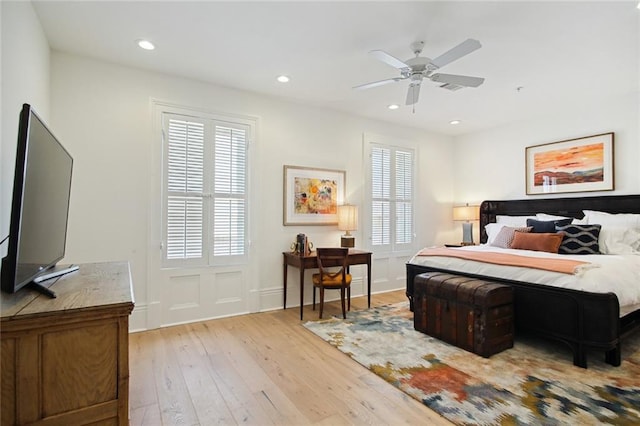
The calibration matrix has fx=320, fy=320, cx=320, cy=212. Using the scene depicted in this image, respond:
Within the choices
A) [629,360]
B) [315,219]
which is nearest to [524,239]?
[629,360]

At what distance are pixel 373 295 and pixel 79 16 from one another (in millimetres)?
4624

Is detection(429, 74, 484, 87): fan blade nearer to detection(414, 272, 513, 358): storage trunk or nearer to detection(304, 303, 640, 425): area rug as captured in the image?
detection(414, 272, 513, 358): storage trunk

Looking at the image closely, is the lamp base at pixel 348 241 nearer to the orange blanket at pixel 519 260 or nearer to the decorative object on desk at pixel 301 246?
the decorative object on desk at pixel 301 246

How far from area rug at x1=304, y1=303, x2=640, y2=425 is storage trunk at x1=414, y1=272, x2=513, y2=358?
10 cm

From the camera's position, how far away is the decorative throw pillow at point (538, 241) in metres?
3.76

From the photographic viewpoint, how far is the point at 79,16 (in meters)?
2.54

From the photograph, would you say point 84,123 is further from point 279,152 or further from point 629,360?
point 629,360

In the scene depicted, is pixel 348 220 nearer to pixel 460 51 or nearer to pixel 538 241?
pixel 538 241

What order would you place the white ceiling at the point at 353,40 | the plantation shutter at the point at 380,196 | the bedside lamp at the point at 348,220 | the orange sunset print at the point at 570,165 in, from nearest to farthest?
the white ceiling at the point at 353,40 → the orange sunset print at the point at 570,165 → the bedside lamp at the point at 348,220 → the plantation shutter at the point at 380,196

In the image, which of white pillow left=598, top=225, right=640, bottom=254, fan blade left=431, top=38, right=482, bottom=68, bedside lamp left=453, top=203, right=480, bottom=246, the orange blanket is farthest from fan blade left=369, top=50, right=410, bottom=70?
bedside lamp left=453, top=203, right=480, bottom=246

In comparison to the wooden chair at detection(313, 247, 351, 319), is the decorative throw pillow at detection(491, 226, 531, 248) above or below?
above

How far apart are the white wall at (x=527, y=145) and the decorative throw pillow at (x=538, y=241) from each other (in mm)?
1263

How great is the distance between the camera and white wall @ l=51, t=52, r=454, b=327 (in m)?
3.16

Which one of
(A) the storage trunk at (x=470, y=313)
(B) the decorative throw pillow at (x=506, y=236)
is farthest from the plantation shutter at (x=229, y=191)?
(B) the decorative throw pillow at (x=506, y=236)
